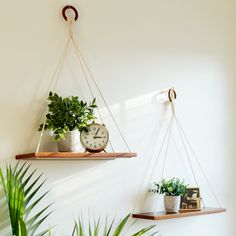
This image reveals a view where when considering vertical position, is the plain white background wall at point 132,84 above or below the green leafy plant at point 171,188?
above

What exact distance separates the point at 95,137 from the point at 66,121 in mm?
203

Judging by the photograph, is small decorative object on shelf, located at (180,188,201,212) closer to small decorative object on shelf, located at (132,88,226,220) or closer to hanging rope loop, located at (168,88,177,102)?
small decorative object on shelf, located at (132,88,226,220)

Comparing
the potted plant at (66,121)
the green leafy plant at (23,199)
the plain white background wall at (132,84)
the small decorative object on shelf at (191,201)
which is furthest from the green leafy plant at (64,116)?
the small decorative object on shelf at (191,201)

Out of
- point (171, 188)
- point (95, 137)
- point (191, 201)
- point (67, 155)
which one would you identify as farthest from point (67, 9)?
point (191, 201)

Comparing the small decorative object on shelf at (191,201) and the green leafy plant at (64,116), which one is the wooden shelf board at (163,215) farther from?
the green leafy plant at (64,116)

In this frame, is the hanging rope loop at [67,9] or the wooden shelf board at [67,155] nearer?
the wooden shelf board at [67,155]

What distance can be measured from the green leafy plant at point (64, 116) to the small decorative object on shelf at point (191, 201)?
2.82ft

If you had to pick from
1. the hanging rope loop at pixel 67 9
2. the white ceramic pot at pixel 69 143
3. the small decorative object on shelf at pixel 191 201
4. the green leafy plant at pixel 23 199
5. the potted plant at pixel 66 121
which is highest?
the hanging rope loop at pixel 67 9

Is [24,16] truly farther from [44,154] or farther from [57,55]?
[44,154]

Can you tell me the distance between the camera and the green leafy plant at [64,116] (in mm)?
2229

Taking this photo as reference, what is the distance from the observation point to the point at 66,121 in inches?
87.8

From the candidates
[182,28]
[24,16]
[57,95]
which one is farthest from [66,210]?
[182,28]

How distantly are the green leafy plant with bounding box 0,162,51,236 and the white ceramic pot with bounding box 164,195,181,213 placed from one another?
733 mm

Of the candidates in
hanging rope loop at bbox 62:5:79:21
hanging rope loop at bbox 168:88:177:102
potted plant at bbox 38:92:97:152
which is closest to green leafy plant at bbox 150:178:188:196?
hanging rope loop at bbox 168:88:177:102
